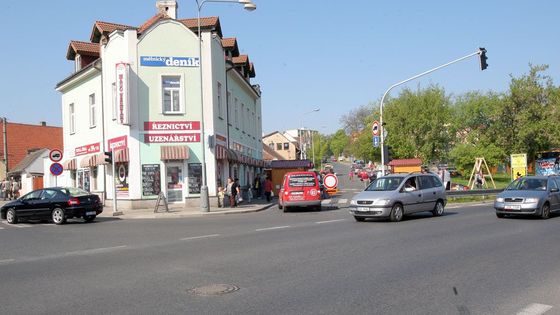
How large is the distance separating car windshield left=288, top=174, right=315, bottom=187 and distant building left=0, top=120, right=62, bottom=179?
46194 mm

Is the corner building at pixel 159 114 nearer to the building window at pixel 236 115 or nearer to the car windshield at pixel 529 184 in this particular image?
the building window at pixel 236 115

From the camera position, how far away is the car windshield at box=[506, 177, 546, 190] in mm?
17703

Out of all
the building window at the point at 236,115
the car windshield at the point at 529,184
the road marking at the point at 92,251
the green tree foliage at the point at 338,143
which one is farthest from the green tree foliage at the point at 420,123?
the green tree foliage at the point at 338,143

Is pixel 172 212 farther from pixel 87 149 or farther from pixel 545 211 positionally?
pixel 545 211

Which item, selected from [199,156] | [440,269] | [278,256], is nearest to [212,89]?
[199,156]

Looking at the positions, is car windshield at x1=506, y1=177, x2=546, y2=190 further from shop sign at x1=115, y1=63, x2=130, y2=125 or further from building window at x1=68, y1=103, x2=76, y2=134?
building window at x1=68, y1=103, x2=76, y2=134

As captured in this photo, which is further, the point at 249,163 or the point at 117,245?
the point at 249,163

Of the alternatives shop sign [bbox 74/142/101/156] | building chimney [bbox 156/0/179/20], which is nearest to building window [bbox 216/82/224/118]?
shop sign [bbox 74/142/101/156]

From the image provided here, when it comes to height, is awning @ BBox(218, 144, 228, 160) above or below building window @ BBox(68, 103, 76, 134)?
below

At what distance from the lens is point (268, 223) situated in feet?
59.2

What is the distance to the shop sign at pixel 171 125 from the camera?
2730 centimetres

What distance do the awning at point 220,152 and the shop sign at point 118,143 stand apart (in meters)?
Result: 4.67

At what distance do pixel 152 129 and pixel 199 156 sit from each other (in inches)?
111

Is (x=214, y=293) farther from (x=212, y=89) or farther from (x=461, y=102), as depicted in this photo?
(x=461, y=102)
